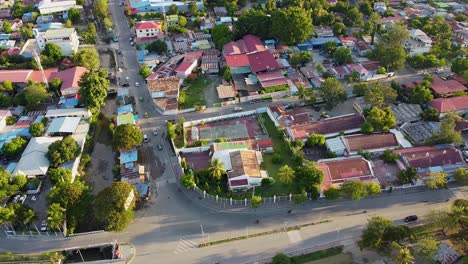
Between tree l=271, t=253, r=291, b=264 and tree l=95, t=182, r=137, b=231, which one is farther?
tree l=95, t=182, r=137, b=231

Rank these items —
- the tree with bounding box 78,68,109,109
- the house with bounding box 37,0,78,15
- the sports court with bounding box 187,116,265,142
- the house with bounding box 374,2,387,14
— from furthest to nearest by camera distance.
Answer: the house with bounding box 374,2,387,14 < the house with bounding box 37,0,78,15 < the tree with bounding box 78,68,109,109 < the sports court with bounding box 187,116,265,142

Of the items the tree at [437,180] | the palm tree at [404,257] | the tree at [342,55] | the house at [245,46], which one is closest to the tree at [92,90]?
the house at [245,46]

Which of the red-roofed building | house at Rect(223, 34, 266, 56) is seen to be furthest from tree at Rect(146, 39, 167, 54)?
the red-roofed building

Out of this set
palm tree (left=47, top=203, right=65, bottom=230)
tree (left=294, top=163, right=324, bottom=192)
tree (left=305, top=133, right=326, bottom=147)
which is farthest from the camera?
tree (left=305, top=133, right=326, bottom=147)

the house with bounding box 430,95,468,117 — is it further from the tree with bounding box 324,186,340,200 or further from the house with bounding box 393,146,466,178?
the tree with bounding box 324,186,340,200

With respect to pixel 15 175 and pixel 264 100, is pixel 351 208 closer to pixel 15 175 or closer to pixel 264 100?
pixel 264 100

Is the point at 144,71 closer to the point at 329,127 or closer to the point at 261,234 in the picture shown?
the point at 329,127
